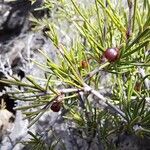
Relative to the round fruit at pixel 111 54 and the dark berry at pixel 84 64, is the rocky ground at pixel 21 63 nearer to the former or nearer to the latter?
the dark berry at pixel 84 64

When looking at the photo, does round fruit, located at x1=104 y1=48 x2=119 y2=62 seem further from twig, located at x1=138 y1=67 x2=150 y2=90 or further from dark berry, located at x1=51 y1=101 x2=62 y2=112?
twig, located at x1=138 y1=67 x2=150 y2=90

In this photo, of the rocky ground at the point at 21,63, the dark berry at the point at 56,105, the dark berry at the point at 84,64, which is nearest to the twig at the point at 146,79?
the dark berry at the point at 84,64

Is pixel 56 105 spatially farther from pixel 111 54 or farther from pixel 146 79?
pixel 146 79

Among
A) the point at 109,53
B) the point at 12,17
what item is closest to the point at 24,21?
the point at 12,17

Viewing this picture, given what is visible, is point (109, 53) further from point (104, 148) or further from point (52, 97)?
point (104, 148)

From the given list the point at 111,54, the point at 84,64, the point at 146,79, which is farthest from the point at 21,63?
the point at 111,54
